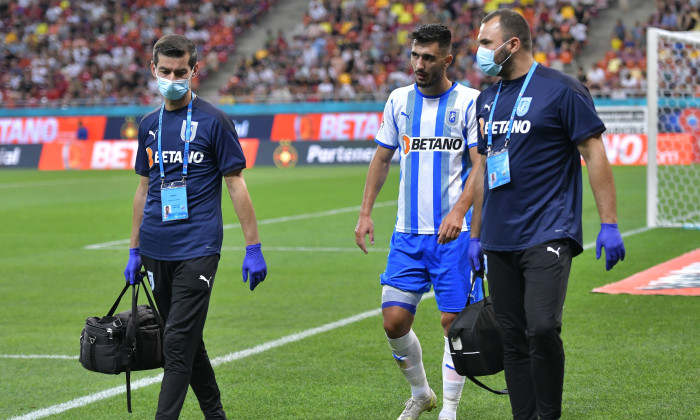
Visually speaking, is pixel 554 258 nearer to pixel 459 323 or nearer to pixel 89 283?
pixel 459 323

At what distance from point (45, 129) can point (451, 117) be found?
2932 cm

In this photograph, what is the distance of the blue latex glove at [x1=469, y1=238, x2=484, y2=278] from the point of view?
5180 mm

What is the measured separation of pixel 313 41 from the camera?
37.9m

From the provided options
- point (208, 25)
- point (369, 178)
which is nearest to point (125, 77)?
point (208, 25)

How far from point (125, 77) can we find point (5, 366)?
3217 cm

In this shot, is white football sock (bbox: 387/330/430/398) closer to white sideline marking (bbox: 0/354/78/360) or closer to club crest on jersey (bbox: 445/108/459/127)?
club crest on jersey (bbox: 445/108/459/127)

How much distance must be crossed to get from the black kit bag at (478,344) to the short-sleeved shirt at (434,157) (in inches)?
29.3

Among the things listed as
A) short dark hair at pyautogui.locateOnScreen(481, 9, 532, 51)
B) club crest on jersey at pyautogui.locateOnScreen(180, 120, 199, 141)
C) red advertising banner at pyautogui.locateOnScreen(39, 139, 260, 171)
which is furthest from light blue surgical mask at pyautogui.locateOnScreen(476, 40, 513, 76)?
red advertising banner at pyautogui.locateOnScreen(39, 139, 260, 171)

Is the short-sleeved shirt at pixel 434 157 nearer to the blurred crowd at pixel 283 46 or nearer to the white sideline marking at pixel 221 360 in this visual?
the white sideline marking at pixel 221 360

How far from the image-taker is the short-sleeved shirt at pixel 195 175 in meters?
5.12

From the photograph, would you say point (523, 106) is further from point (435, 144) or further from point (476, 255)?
point (435, 144)

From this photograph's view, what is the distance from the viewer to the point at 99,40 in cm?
4138

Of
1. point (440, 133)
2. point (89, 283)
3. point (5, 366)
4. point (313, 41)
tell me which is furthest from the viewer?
point (313, 41)

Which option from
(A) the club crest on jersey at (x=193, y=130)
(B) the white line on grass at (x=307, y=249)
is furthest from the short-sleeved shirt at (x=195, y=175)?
(B) the white line on grass at (x=307, y=249)
